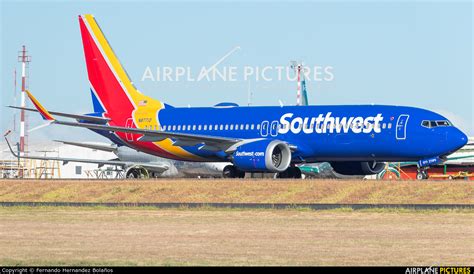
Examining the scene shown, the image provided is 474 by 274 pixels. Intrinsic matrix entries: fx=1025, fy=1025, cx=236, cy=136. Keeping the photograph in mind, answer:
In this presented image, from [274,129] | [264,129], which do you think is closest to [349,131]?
[274,129]

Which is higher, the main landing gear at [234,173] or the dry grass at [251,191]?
the main landing gear at [234,173]

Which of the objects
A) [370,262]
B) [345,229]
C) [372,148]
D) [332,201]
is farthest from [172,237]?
[372,148]

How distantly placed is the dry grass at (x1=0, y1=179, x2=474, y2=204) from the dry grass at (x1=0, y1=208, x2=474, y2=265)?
21.0ft

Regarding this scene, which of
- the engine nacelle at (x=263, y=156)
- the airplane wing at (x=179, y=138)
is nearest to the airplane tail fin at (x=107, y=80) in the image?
the airplane wing at (x=179, y=138)

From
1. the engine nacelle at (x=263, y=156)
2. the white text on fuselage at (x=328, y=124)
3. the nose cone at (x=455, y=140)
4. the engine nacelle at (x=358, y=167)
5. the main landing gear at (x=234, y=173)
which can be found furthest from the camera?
the main landing gear at (x=234, y=173)

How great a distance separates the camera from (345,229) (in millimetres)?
29000

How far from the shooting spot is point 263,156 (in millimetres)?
51719

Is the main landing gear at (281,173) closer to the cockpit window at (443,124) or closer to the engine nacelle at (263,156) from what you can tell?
the engine nacelle at (263,156)

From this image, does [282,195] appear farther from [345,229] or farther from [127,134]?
[127,134]

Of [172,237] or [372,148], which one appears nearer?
[172,237]

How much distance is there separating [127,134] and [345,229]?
1302 inches

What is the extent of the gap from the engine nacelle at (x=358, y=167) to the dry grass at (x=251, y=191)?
34.1 feet

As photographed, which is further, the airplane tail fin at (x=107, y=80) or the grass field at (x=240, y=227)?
the airplane tail fin at (x=107, y=80)

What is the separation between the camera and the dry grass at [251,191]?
41469 millimetres
